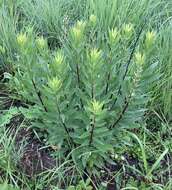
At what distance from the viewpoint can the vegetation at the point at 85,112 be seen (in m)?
1.84

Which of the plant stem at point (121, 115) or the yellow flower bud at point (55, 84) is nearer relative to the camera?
the yellow flower bud at point (55, 84)

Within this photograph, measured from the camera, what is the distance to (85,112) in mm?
1938

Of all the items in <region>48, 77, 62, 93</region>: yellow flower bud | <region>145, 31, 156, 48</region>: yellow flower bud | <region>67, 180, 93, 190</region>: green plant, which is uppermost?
<region>145, 31, 156, 48</region>: yellow flower bud

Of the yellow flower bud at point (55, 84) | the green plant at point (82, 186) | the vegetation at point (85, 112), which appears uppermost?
the yellow flower bud at point (55, 84)

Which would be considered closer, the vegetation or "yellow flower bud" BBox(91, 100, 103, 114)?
"yellow flower bud" BBox(91, 100, 103, 114)

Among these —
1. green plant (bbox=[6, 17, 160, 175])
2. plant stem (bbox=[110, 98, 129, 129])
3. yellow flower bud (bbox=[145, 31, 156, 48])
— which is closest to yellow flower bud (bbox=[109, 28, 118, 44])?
green plant (bbox=[6, 17, 160, 175])

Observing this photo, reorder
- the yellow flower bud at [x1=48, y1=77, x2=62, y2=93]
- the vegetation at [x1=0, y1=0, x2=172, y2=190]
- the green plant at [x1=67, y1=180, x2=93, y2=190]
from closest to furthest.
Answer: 1. the yellow flower bud at [x1=48, y1=77, x2=62, y2=93]
2. the vegetation at [x1=0, y1=0, x2=172, y2=190]
3. the green plant at [x1=67, y1=180, x2=93, y2=190]

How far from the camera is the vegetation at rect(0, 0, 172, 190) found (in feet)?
6.03

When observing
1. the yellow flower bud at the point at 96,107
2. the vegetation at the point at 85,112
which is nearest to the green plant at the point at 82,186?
the vegetation at the point at 85,112

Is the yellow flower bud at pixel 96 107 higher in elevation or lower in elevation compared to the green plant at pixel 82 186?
higher

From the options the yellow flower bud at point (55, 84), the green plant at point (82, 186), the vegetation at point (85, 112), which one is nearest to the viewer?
the yellow flower bud at point (55, 84)

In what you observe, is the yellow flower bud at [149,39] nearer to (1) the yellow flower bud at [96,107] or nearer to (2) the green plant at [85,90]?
(2) the green plant at [85,90]

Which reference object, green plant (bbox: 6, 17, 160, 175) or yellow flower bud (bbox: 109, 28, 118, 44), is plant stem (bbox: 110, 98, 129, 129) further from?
yellow flower bud (bbox: 109, 28, 118, 44)

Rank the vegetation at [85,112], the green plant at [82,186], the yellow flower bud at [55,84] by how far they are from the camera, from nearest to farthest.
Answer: the yellow flower bud at [55,84], the vegetation at [85,112], the green plant at [82,186]
